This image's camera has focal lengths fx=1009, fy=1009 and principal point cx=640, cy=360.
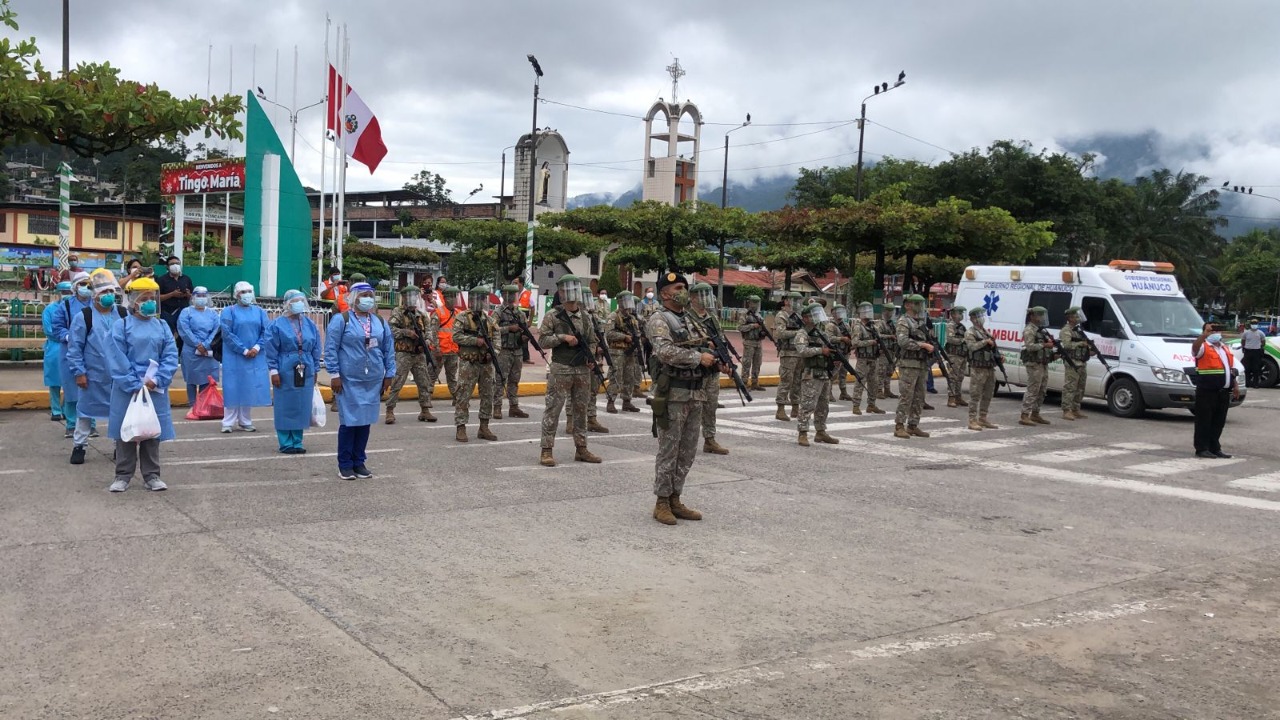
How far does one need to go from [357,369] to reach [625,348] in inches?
230

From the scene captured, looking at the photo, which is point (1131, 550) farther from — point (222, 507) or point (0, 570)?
point (0, 570)

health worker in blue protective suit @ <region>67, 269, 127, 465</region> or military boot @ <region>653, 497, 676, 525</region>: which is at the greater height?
health worker in blue protective suit @ <region>67, 269, 127, 465</region>

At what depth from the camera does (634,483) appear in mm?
9383

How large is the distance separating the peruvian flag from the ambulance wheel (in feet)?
59.9

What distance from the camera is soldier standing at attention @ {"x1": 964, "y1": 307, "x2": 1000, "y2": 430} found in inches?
561

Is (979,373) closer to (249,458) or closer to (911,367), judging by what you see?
(911,367)

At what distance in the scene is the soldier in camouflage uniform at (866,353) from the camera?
15.6 meters

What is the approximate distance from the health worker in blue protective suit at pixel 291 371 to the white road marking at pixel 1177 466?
29.0 feet

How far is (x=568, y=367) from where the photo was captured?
33.7ft

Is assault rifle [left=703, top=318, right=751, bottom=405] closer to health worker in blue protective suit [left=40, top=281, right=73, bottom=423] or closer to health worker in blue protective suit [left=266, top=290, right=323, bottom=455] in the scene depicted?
health worker in blue protective suit [left=266, top=290, right=323, bottom=455]

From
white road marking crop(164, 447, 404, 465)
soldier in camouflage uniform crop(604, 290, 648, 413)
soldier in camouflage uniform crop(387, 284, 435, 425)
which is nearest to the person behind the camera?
white road marking crop(164, 447, 404, 465)

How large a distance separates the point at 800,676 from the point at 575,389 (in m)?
6.01

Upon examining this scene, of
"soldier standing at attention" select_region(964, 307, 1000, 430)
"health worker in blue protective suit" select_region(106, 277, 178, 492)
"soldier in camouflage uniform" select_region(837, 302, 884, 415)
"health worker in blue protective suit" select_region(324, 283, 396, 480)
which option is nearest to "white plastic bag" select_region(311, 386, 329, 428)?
"health worker in blue protective suit" select_region(324, 283, 396, 480)

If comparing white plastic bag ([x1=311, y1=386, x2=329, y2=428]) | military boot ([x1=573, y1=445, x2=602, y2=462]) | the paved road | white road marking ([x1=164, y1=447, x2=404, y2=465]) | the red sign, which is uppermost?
the red sign
